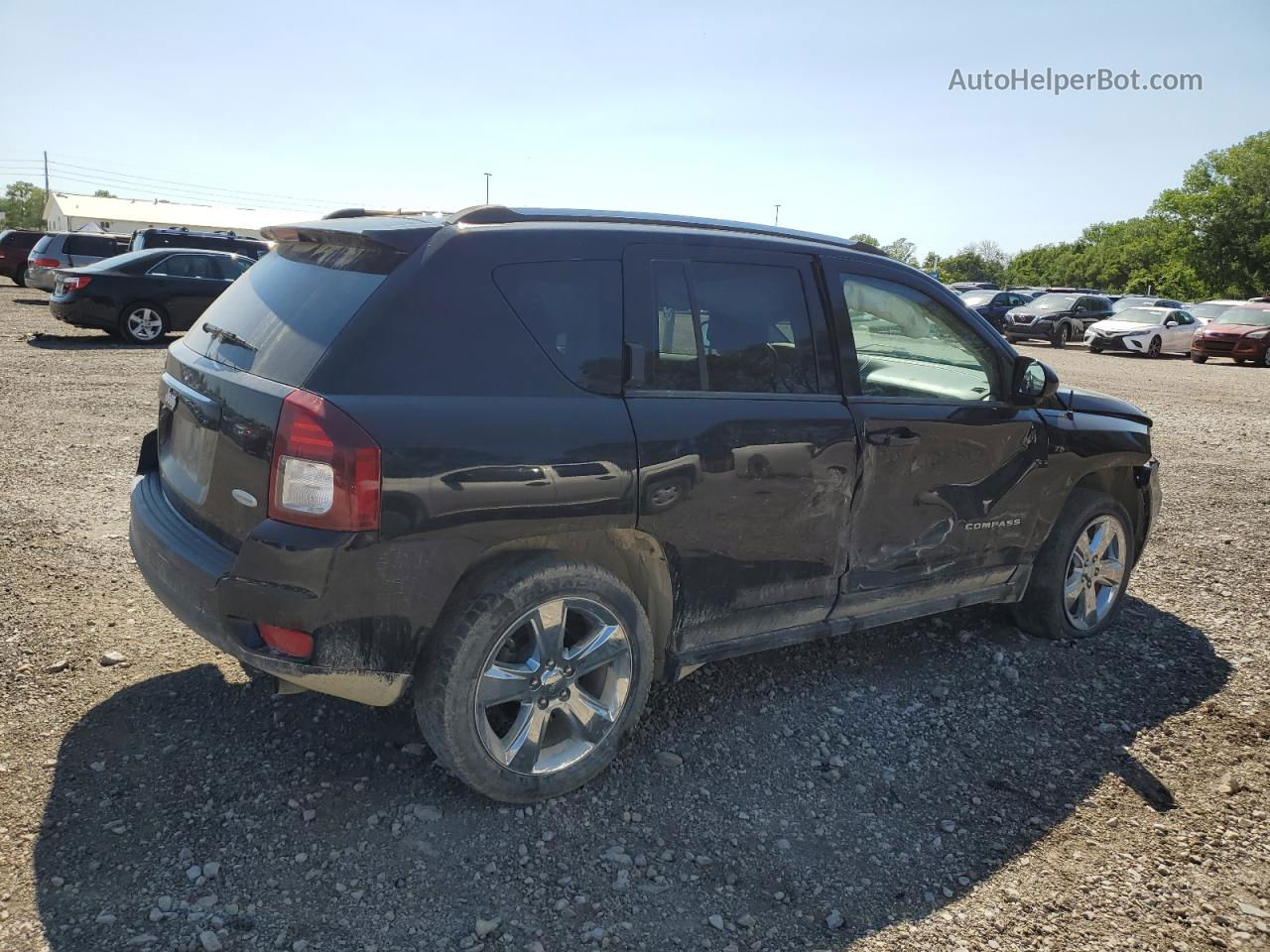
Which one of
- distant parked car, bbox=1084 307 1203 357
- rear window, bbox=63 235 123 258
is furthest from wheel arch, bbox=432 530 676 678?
distant parked car, bbox=1084 307 1203 357

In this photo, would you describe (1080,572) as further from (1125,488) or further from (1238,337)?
(1238,337)

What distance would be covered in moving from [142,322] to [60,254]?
821 cm

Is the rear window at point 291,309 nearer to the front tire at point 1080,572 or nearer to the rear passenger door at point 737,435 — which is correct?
the rear passenger door at point 737,435

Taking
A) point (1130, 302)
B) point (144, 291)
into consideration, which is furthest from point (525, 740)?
point (1130, 302)

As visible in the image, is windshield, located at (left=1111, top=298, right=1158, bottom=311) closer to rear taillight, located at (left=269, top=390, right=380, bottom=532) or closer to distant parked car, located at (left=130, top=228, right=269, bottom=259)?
distant parked car, located at (left=130, top=228, right=269, bottom=259)

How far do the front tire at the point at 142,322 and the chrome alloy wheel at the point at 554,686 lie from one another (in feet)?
47.5

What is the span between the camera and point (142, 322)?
50.6 feet

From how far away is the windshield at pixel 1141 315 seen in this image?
26.8 meters

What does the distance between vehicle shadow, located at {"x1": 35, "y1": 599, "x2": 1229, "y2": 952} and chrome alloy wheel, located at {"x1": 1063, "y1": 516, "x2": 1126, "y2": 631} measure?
1.66 ft

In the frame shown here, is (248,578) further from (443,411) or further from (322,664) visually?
(443,411)

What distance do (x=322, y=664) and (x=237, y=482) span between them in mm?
618

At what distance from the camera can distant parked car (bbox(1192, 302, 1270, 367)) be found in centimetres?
2408

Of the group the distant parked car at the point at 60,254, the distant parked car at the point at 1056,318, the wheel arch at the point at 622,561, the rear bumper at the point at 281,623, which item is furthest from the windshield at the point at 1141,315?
the rear bumper at the point at 281,623

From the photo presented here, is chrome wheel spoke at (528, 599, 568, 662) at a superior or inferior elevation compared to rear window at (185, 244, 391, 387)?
inferior
